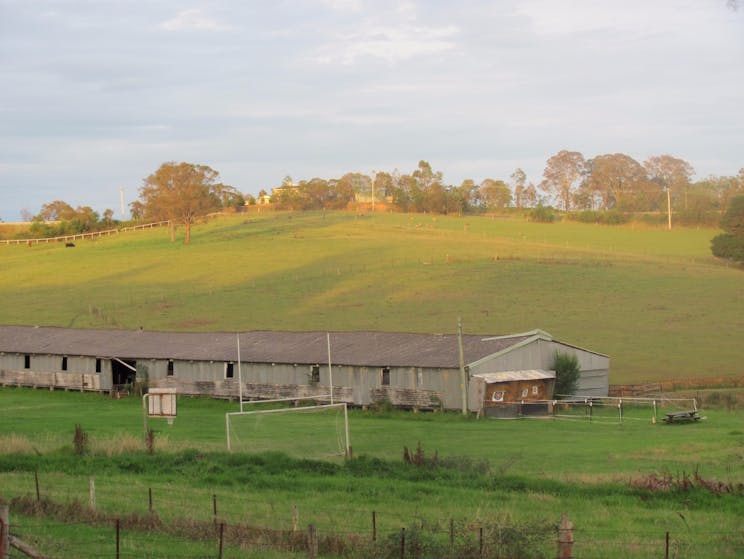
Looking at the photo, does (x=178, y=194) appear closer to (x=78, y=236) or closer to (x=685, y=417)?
(x=78, y=236)

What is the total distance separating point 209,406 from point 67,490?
27348 mm

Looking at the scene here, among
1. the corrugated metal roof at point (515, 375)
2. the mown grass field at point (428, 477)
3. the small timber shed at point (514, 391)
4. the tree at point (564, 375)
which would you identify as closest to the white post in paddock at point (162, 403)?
the mown grass field at point (428, 477)

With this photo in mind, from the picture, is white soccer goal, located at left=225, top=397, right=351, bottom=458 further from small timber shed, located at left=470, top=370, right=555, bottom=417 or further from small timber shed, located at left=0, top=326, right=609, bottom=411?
small timber shed, located at left=470, top=370, right=555, bottom=417

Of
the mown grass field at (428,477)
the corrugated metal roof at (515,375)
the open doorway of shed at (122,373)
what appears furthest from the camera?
the open doorway of shed at (122,373)

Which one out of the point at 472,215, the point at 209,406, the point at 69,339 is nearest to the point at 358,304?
the point at 69,339

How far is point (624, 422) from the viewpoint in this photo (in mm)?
38938

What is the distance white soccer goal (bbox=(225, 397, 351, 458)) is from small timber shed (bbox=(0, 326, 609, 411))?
3.72 m

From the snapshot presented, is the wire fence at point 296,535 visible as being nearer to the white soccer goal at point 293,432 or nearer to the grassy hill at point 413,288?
the white soccer goal at point 293,432

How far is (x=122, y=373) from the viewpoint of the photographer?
186 feet

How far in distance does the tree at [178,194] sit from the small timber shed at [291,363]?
63.3 meters

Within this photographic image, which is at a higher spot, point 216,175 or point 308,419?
point 216,175

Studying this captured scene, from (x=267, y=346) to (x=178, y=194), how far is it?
74860mm

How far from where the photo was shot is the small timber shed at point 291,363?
44.9 metres

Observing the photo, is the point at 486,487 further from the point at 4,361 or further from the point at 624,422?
the point at 4,361
